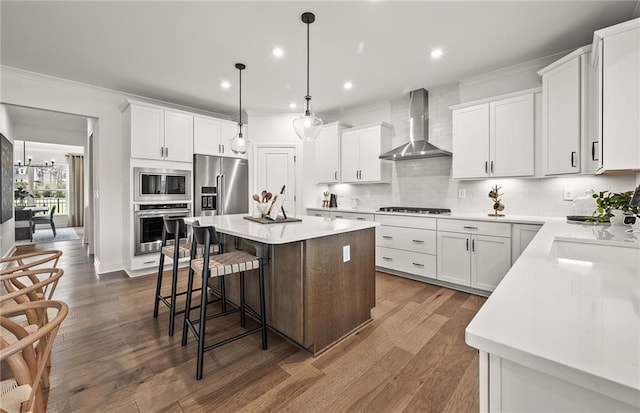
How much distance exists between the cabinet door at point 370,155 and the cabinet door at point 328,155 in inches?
19.3

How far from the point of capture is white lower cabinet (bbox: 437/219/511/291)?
10.0 ft

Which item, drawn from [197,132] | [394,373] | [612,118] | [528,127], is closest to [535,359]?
[394,373]

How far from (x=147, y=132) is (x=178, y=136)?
40 cm

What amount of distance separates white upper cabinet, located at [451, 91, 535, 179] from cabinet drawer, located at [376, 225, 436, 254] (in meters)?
0.85

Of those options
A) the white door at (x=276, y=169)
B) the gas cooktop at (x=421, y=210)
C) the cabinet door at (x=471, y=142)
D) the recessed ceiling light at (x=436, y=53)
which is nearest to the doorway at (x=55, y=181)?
the white door at (x=276, y=169)

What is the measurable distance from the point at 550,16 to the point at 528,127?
40.7 inches

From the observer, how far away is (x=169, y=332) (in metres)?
2.32

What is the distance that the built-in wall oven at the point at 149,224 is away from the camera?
395 cm

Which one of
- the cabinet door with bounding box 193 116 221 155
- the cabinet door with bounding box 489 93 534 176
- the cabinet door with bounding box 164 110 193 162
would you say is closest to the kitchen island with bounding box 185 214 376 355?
the cabinet door with bounding box 489 93 534 176

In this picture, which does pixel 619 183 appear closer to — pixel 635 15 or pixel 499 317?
pixel 635 15

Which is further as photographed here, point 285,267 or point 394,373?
point 285,267

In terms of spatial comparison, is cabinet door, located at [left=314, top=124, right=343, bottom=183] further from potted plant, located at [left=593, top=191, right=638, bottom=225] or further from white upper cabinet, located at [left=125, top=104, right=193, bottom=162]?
potted plant, located at [left=593, top=191, right=638, bottom=225]

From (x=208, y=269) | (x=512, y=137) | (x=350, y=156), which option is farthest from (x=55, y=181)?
(x=512, y=137)

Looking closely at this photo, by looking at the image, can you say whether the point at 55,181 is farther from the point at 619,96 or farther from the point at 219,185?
the point at 619,96
